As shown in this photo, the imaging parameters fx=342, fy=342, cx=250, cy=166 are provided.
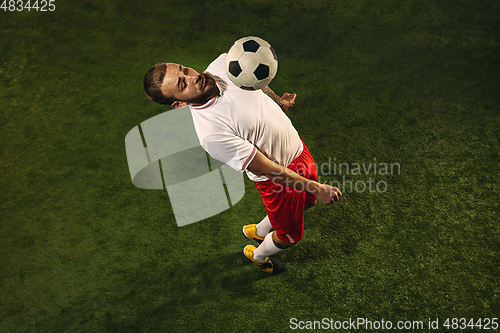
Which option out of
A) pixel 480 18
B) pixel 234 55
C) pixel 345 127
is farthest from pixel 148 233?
pixel 480 18

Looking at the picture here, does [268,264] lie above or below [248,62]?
below

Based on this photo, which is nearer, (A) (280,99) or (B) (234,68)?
(B) (234,68)

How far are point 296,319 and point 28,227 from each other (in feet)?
6.76

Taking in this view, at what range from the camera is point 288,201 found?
5.80 ft

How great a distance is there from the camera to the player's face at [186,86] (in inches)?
57.7

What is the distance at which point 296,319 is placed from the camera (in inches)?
86.2

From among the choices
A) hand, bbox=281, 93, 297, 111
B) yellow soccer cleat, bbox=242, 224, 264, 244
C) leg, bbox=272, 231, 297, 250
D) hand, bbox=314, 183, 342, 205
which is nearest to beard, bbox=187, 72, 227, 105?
hand, bbox=281, 93, 297, 111

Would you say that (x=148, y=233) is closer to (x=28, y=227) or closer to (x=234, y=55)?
(x=28, y=227)

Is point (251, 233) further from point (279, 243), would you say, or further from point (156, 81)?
point (156, 81)

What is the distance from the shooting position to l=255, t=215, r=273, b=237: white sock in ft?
7.48

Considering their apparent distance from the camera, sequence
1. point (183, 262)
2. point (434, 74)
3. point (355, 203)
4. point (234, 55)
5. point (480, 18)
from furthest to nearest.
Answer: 1. point (480, 18)
2. point (434, 74)
3. point (355, 203)
4. point (183, 262)
5. point (234, 55)

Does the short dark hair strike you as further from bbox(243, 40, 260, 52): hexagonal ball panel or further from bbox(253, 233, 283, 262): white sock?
bbox(253, 233, 283, 262): white sock

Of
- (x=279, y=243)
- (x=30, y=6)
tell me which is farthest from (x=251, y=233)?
(x=30, y=6)

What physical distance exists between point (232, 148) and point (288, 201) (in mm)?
475
